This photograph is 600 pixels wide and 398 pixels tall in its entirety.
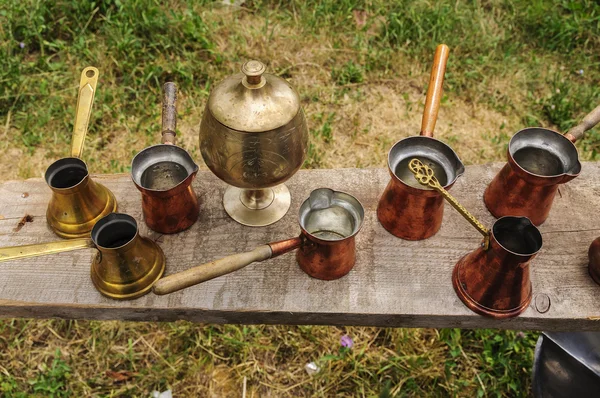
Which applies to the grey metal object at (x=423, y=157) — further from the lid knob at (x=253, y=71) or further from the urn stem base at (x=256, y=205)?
the lid knob at (x=253, y=71)

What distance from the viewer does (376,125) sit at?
9.81 ft

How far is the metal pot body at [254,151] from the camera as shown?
4.30 feet

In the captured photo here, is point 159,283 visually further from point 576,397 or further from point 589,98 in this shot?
point 589,98

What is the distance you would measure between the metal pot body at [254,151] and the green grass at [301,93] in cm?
110

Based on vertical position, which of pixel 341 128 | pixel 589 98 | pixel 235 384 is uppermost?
pixel 589 98

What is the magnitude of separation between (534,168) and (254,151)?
2.83 ft

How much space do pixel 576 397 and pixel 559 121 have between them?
1563mm

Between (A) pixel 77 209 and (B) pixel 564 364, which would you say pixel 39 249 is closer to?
(A) pixel 77 209

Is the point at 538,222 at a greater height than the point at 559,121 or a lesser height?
greater

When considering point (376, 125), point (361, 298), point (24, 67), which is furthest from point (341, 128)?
point (24, 67)

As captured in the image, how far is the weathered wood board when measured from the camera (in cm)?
147

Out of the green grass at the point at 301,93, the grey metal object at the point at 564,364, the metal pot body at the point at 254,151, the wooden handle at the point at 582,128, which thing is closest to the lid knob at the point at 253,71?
the metal pot body at the point at 254,151

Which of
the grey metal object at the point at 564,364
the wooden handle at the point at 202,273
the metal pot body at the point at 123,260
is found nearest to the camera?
the wooden handle at the point at 202,273

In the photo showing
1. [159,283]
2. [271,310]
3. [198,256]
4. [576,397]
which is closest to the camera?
[159,283]
